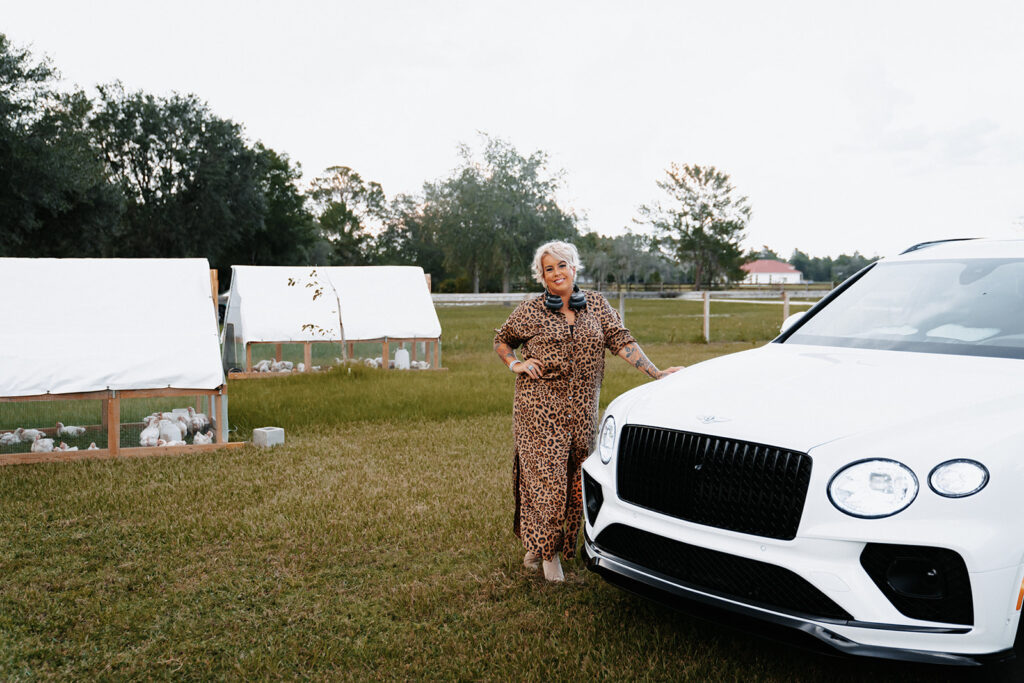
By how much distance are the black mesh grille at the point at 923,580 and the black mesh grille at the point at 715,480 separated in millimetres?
279

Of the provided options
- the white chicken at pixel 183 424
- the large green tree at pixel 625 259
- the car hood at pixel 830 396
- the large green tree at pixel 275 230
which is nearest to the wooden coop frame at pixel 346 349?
the white chicken at pixel 183 424

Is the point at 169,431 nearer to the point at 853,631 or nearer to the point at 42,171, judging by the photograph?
the point at 853,631

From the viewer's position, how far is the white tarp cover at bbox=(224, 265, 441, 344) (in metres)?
14.1

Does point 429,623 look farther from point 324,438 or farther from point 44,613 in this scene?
point 324,438

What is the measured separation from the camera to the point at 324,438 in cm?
887

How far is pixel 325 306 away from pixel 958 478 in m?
13.0

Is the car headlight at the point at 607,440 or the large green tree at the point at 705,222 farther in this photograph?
the large green tree at the point at 705,222

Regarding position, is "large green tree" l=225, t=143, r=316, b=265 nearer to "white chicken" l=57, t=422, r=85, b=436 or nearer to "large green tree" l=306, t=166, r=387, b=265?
"large green tree" l=306, t=166, r=387, b=265

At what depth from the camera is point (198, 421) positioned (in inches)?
360

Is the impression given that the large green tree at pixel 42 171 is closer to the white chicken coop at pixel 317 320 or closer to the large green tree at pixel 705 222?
the white chicken coop at pixel 317 320

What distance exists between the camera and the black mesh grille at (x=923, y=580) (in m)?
2.55

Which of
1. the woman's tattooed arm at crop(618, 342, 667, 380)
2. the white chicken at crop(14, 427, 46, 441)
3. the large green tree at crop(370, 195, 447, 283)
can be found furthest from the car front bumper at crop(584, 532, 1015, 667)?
the large green tree at crop(370, 195, 447, 283)

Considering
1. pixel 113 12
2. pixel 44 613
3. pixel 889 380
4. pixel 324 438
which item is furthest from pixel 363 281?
pixel 889 380

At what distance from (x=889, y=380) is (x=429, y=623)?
95.5 inches
